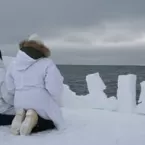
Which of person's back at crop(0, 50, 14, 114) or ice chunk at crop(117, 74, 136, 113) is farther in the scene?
ice chunk at crop(117, 74, 136, 113)

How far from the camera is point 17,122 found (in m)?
5.03

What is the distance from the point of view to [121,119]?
19.5 feet

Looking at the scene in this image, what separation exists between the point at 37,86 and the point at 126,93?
1.95m

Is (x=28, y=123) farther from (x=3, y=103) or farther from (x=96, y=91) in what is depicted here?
(x=96, y=91)

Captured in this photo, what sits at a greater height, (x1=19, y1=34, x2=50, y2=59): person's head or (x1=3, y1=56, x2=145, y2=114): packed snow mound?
(x1=19, y1=34, x2=50, y2=59): person's head

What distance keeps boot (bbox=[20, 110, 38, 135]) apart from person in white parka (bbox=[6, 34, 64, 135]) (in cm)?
4

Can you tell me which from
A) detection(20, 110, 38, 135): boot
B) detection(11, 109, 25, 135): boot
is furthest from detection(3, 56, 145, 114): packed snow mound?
detection(20, 110, 38, 135): boot

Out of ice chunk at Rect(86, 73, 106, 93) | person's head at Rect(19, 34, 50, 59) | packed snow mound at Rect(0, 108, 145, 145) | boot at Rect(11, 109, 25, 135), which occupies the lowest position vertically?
packed snow mound at Rect(0, 108, 145, 145)

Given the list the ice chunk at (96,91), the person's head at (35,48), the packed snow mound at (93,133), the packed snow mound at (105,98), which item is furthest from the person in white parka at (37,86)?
the ice chunk at (96,91)

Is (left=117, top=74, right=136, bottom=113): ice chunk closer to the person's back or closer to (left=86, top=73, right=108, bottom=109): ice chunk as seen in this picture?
(left=86, top=73, right=108, bottom=109): ice chunk

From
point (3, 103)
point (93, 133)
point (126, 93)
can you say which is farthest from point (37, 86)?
point (126, 93)

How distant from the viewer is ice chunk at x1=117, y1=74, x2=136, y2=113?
657 cm

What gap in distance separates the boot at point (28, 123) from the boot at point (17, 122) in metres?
0.07

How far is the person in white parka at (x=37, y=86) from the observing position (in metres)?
5.12
